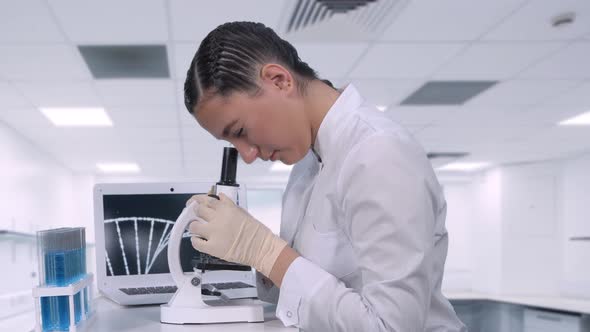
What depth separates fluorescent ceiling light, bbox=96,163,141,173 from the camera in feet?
27.5

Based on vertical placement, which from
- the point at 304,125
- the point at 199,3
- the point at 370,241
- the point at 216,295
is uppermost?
the point at 199,3

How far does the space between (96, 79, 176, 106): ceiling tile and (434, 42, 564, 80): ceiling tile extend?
2.35m

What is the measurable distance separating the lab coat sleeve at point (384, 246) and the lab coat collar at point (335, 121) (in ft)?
0.43

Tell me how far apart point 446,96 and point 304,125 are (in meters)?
3.94

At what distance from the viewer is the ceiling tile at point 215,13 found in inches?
115

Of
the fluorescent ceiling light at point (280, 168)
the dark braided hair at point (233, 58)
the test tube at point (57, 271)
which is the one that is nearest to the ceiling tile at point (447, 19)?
the dark braided hair at point (233, 58)

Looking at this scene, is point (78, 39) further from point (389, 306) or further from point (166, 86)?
point (389, 306)


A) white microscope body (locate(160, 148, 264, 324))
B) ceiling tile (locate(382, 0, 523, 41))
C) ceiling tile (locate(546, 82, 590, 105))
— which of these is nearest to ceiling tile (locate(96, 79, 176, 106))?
ceiling tile (locate(382, 0, 523, 41))

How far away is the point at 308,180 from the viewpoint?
136cm

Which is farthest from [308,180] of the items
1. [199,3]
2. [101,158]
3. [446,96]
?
[101,158]

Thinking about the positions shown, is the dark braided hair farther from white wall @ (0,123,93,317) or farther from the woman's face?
white wall @ (0,123,93,317)

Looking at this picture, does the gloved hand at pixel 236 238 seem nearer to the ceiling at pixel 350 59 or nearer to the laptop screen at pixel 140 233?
the laptop screen at pixel 140 233

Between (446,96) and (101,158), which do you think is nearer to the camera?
(446,96)

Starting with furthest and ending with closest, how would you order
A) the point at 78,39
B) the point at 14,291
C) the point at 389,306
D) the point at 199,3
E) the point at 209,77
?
1. the point at 14,291
2. the point at 78,39
3. the point at 199,3
4. the point at 209,77
5. the point at 389,306
